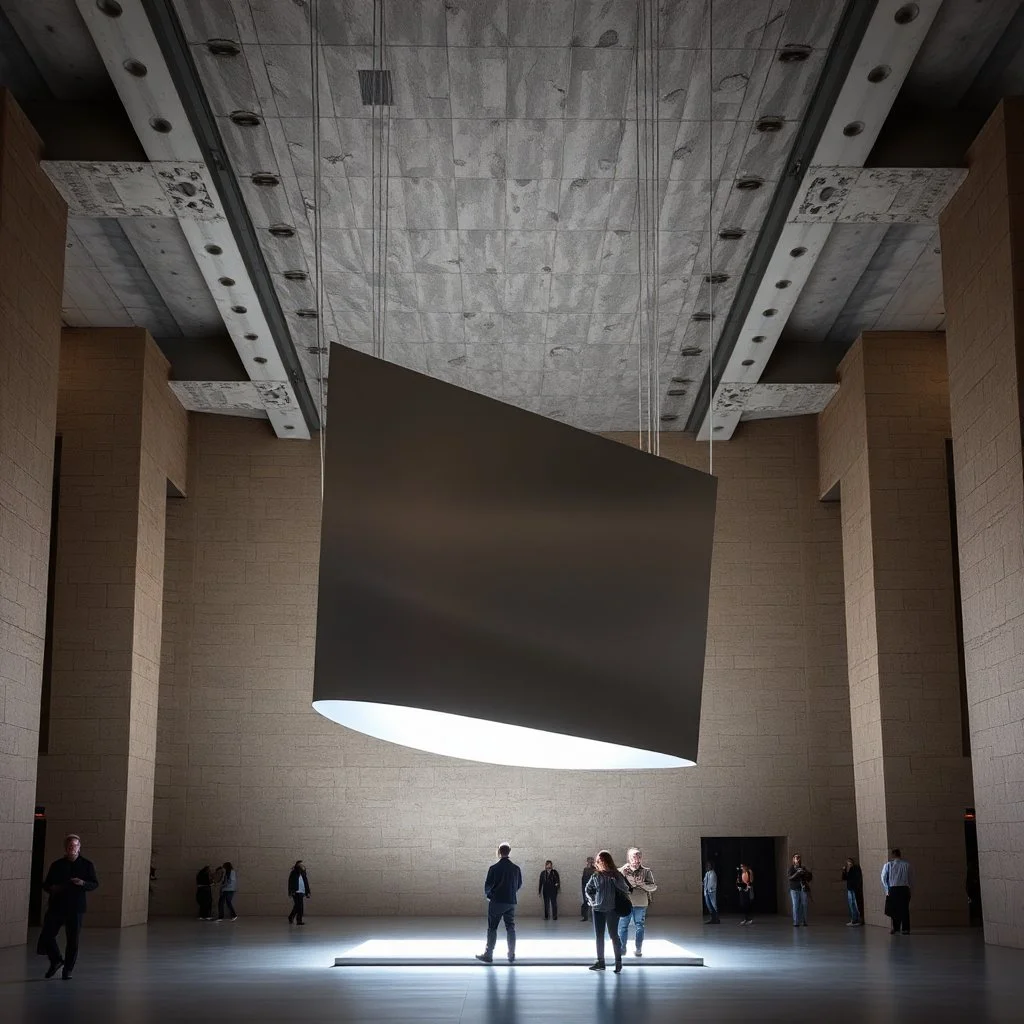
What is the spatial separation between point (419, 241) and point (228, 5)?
587cm

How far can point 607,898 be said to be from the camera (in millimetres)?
12789

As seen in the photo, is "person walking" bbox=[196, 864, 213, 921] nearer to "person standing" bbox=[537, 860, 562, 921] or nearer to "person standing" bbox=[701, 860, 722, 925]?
"person standing" bbox=[537, 860, 562, 921]

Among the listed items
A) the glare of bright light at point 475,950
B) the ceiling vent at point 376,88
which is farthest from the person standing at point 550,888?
the ceiling vent at point 376,88

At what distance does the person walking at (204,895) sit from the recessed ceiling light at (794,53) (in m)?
18.1

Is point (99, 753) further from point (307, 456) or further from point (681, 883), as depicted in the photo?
point (681, 883)

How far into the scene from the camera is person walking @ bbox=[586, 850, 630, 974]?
1277cm

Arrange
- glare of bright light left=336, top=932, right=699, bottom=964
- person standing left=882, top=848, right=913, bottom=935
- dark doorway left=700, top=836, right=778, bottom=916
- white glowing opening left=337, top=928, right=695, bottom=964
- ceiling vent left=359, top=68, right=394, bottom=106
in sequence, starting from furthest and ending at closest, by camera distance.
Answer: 1. dark doorway left=700, top=836, right=778, bottom=916
2. person standing left=882, top=848, right=913, bottom=935
3. ceiling vent left=359, top=68, right=394, bottom=106
4. white glowing opening left=337, top=928, right=695, bottom=964
5. glare of bright light left=336, top=932, right=699, bottom=964

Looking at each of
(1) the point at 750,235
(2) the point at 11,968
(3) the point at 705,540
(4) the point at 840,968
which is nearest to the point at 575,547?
(3) the point at 705,540

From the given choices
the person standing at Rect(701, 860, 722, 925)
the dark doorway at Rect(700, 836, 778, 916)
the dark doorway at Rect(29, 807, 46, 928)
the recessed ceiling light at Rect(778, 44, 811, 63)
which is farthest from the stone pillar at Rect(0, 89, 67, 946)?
the dark doorway at Rect(700, 836, 778, 916)

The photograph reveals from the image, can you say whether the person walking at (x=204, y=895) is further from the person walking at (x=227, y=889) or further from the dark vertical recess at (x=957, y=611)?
the dark vertical recess at (x=957, y=611)

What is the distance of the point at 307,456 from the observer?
28.1 m

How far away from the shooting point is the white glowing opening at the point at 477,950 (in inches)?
571

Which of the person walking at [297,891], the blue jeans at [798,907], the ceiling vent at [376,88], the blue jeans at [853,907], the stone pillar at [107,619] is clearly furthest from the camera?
the blue jeans at [853,907]

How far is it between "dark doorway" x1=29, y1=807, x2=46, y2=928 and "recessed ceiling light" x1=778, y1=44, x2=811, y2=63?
16596mm
